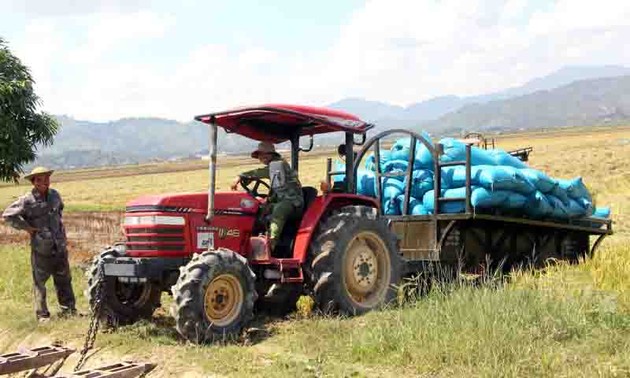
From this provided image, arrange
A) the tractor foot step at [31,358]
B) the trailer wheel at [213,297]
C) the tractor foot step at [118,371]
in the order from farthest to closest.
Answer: the trailer wheel at [213,297] < the tractor foot step at [31,358] < the tractor foot step at [118,371]

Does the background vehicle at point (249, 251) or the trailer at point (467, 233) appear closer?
the background vehicle at point (249, 251)

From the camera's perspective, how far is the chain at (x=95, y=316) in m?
7.08

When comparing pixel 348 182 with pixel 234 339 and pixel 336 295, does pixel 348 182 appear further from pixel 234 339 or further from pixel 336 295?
pixel 234 339

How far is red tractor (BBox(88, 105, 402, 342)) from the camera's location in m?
7.28

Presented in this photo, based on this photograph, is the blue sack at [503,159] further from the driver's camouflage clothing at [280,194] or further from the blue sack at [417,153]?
the driver's camouflage clothing at [280,194]

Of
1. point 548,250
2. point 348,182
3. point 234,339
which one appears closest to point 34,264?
point 234,339

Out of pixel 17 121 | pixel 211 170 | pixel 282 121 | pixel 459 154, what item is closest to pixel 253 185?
pixel 282 121

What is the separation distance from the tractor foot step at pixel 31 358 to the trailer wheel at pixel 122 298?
0.95 metres

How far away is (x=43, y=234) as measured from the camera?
902 cm

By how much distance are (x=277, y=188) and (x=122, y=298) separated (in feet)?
7.09

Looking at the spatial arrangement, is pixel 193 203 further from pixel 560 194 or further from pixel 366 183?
pixel 560 194

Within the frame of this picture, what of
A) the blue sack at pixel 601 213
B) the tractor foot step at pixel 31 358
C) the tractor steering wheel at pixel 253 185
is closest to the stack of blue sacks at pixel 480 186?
the blue sack at pixel 601 213

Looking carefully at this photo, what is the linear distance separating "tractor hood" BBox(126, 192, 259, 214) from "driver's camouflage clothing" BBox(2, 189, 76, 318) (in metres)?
1.67

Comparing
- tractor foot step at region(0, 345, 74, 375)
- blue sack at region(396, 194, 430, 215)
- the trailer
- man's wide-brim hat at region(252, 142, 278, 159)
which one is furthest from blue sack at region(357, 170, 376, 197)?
tractor foot step at region(0, 345, 74, 375)
